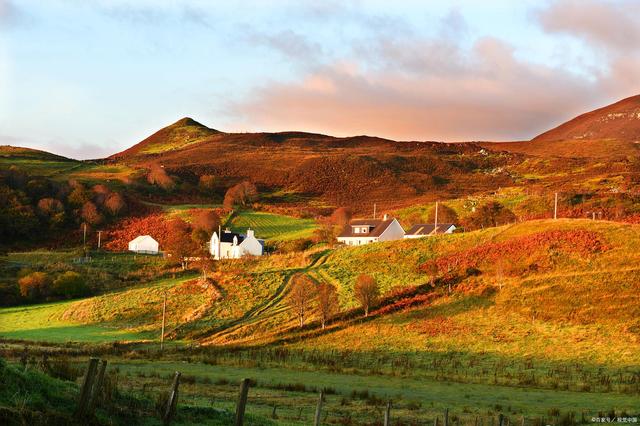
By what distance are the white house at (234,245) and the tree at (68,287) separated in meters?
29.7

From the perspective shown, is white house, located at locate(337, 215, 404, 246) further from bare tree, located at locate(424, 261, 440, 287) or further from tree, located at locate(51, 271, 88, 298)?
tree, located at locate(51, 271, 88, 298)

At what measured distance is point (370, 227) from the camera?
406ft

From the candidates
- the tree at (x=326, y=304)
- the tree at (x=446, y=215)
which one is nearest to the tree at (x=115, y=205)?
the tree at (x=446, y=215)

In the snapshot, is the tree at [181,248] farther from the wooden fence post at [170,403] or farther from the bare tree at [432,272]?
the wooden fence post at [170,403]

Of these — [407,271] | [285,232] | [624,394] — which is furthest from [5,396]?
[285,232]

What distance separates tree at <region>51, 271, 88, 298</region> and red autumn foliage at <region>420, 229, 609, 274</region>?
42.7 m

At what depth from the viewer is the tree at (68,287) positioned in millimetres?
89000

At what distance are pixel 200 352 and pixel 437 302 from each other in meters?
24.5

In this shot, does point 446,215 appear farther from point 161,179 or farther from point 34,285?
point 161,179

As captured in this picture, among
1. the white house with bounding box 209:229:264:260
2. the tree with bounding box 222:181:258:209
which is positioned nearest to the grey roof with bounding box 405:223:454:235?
the white house with bounding box 209:229:264:260

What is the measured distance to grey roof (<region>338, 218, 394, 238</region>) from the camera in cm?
12111

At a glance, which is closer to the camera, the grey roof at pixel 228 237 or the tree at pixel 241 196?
the grey roof at pixel 228 237

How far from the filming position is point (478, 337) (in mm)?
58969

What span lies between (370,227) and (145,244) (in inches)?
1527
